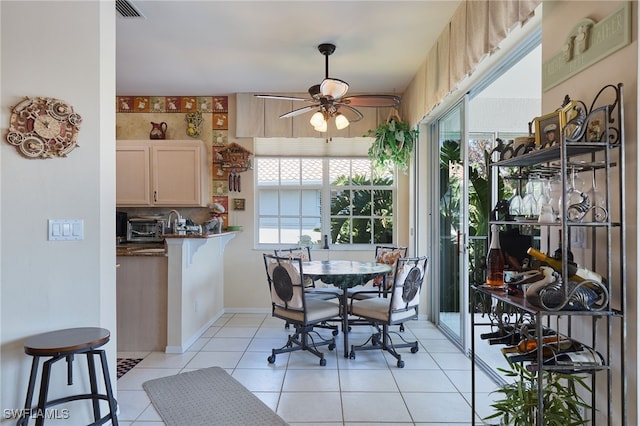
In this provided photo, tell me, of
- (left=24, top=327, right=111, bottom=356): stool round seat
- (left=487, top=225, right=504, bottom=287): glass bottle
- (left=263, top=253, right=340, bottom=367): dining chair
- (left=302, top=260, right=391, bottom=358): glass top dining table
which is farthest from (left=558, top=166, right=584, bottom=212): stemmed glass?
(left=24, top=327, right=111, bottom=356): stool round seat

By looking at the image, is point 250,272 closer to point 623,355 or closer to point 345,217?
point 345,217

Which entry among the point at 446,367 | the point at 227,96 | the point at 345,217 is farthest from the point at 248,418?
the point at 227,96

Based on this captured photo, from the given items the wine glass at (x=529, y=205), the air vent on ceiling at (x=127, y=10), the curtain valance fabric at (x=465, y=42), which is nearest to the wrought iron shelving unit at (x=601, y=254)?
the wine glass at (x=529, y=205)

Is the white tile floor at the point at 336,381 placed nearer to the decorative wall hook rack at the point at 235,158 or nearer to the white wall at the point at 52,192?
the white wall at the point at 52,192

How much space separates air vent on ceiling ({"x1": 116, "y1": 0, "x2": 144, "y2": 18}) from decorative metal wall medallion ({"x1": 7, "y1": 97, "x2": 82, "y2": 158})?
1119mm

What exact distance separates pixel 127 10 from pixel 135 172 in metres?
2.23

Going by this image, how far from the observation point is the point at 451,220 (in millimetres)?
3896

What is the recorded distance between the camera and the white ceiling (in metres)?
2.87

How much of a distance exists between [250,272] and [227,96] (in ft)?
7.70

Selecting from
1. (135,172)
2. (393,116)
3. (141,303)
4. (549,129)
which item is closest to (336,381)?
(141,303)

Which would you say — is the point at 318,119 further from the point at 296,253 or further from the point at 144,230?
the point at 144,230

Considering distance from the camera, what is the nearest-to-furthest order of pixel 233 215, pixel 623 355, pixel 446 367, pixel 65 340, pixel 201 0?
pixel 623 355, pixel 65 340, pixel 201 0, pixel 446 367, pixel 233 215

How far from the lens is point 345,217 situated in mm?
5059

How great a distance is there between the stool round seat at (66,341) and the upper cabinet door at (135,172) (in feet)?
9.29
